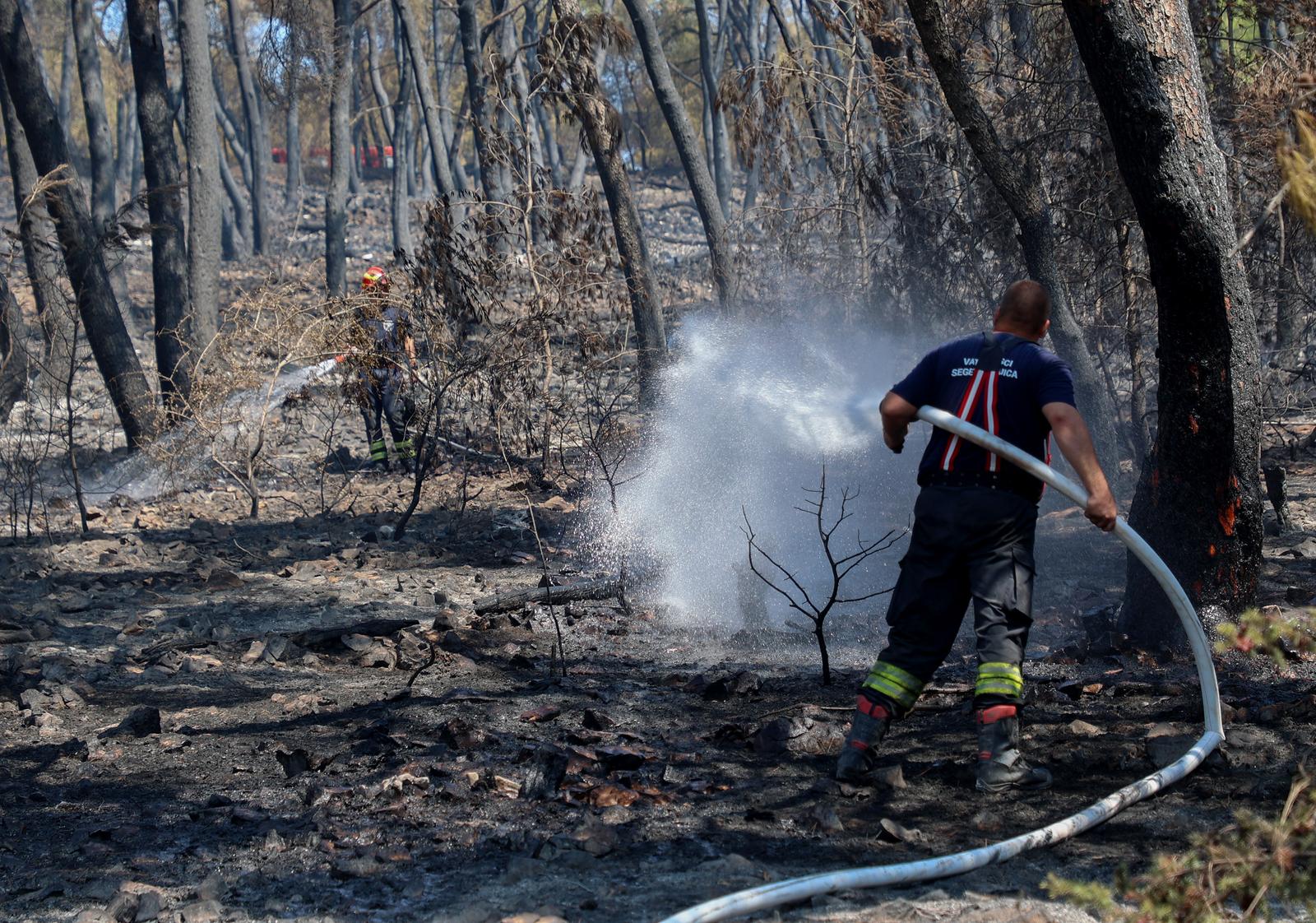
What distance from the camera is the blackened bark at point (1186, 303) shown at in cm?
485

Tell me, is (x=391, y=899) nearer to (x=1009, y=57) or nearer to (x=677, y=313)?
(x=1009, y=57)

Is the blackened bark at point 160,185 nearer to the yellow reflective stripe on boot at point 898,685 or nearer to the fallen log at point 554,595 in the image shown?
the fallen log at point 554,595

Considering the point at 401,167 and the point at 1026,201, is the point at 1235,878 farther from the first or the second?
the point at 401,167

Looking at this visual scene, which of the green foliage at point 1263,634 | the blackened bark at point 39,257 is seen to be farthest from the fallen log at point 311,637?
the green foliage at point 1263,634

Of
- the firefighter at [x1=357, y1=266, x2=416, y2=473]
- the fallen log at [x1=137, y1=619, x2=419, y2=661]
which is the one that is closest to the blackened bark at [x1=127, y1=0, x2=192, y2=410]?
the firefighter at [x1=357, y1=266, x2=416, y2=473]

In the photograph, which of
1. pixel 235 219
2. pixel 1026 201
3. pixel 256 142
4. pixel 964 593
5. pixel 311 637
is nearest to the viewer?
pixel 964 593

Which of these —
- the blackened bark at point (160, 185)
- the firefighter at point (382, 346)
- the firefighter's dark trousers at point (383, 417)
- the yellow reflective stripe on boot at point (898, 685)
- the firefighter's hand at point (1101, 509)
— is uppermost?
the blackened bark at point (160, 185)

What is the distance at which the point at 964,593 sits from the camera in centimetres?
427

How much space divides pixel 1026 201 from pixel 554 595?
3.87 m

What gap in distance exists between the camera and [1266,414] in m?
10.7

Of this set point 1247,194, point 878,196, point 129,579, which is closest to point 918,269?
point 878,196

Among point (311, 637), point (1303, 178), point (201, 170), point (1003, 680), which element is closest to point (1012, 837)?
point (1003, 680)

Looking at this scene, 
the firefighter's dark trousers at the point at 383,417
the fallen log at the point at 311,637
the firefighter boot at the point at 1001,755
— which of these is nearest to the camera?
the firefighter boot at the point at 1001,755

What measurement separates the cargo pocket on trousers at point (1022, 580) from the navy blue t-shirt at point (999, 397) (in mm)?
253
